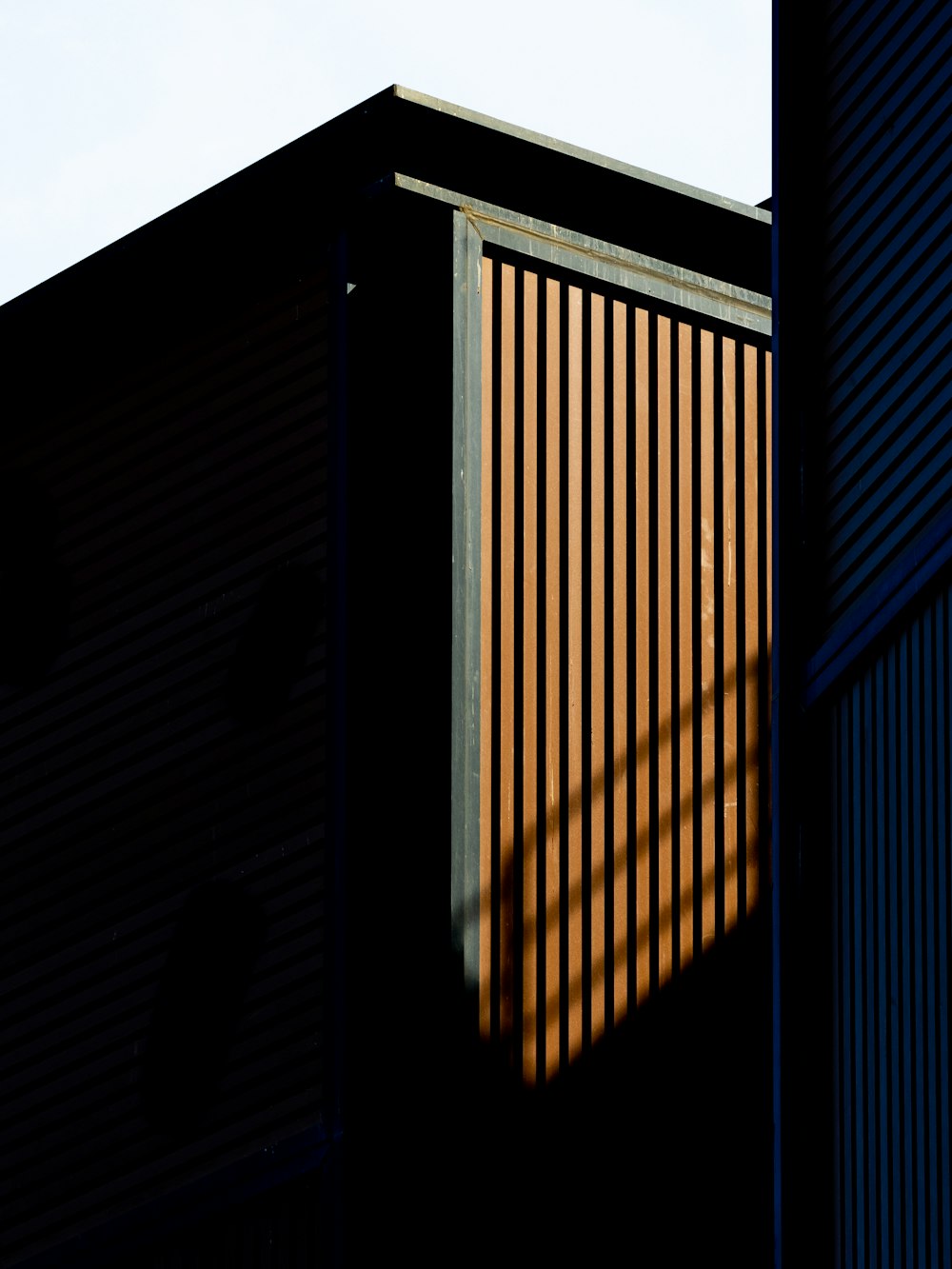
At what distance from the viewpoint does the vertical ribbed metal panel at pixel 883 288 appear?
7633 millimetres

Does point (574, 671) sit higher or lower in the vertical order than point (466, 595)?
lower

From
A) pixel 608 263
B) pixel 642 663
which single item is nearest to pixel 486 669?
pixel 642 663

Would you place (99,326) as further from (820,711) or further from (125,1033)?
(820,711)

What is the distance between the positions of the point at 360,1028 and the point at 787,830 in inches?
123

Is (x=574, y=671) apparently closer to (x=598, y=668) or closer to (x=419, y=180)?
(x=598, y=668)

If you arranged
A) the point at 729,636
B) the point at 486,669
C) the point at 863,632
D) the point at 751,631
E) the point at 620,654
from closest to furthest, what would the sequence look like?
the point at 863,632 → the point at 486,669 → the point at 620,654 → the point at 729,636 → the point at 751,631

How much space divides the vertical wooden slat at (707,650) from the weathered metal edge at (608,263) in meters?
0.24

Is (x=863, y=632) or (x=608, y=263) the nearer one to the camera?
(x=863, y=632)

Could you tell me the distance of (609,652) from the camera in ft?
37.6

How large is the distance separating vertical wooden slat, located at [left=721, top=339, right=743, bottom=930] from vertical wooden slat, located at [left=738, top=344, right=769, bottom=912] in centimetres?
9

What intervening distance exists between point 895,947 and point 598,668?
4211mm

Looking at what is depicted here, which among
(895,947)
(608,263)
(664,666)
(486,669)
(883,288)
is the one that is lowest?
(895,947)

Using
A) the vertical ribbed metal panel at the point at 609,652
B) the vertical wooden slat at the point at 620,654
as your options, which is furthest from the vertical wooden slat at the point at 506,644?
the vertical wooden slat at the point at 620,654

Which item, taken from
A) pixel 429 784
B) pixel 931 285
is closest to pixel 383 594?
pixel 429 784
